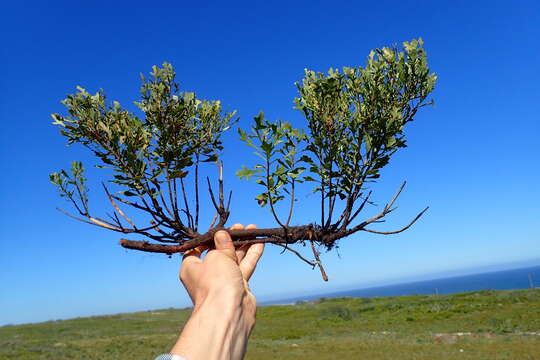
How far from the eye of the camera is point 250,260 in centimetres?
362

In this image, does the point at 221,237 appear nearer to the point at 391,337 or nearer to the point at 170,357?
the point at 170,357

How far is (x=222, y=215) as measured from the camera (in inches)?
163

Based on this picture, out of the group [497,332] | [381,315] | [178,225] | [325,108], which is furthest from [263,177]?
[381,315]

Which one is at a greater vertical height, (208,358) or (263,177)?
(263,177)

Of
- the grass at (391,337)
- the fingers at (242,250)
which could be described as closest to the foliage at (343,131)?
the fingers at (242,250)

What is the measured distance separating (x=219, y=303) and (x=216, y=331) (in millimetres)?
244

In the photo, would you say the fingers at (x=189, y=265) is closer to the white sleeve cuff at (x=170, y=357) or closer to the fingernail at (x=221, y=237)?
the fingernail at (x=221, y=237)

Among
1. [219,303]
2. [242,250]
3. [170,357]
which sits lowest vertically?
[170,357]

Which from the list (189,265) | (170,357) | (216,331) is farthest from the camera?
(189,265)

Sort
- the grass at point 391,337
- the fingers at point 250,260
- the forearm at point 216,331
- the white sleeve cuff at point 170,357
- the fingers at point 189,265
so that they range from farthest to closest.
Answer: the grass at point 391,337 → the fingers at point 250,260 → the fingers at point 189,265 → the forearm at point 216,331 → the white sleeve cuff at point 170,357

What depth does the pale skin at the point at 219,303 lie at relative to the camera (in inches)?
100

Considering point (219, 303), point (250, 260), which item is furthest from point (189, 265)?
point (219, 303)

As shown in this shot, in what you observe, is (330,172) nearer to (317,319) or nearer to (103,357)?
(103,357)

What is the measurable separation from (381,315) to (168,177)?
56.8 m
